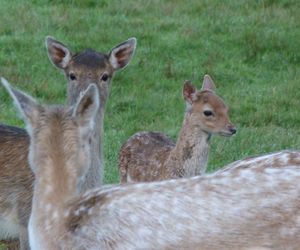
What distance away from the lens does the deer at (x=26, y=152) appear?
764cm

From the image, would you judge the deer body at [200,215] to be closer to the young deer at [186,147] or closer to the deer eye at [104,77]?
the deer eye at [104,77]

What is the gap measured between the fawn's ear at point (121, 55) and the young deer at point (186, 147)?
0.98 m

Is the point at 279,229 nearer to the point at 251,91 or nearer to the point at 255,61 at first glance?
the point at 251,91

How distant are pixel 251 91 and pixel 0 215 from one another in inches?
250

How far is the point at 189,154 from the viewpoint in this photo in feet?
32.7

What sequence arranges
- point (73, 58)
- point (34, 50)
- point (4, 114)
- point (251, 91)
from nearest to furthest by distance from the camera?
1. point (73, 58)
2. point (4, 114)
3. point (251, 91)
4. point (34, 50)

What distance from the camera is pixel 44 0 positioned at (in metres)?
16.8

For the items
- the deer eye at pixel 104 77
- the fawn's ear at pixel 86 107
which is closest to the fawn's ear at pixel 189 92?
the deer eye at pixel 104 77

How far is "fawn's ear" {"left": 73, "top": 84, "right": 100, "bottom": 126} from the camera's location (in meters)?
5.94

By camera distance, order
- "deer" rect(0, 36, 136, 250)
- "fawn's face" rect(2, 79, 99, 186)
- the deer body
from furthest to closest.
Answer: "deer" rect(0, 36, 136, 250) → "fawn's face" rect(2, 79, 99, 186) → the deer body

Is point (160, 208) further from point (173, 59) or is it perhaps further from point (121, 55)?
point (173, 59)

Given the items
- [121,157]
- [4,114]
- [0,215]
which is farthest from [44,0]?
[0,215]

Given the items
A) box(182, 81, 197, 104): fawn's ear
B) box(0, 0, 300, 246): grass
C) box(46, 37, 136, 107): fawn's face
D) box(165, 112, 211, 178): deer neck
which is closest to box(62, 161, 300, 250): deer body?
box(46, 37, 136, 107): fawn's face

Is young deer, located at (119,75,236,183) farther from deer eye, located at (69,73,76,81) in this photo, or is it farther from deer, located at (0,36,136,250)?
deer eye, located at (69,73,76,81)
